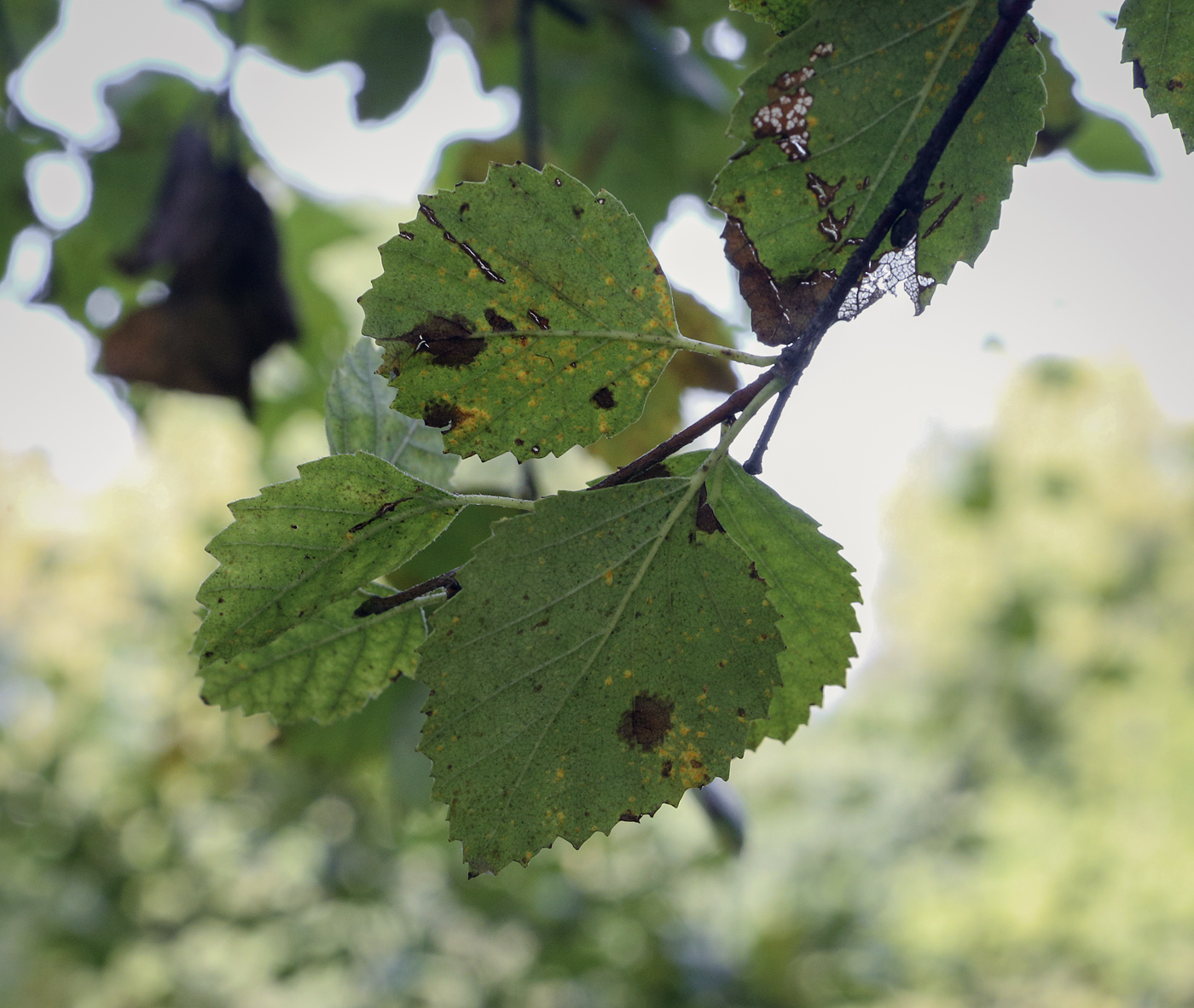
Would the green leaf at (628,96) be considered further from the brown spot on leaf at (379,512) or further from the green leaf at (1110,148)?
the brown spot on leaf at (379,512)

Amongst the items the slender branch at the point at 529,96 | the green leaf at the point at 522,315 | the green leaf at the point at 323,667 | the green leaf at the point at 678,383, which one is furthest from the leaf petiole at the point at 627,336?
the slender branch at the point at 529,96

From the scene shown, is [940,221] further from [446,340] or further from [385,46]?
[385,46]

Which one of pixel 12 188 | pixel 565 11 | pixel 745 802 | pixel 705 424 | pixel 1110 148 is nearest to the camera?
pixel 705 424

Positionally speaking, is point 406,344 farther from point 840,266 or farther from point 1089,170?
point 1089,170

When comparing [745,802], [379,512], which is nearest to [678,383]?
[379,512]

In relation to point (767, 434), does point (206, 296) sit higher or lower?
higher

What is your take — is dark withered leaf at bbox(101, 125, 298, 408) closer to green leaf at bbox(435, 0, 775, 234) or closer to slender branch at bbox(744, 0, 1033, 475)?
green leaf at bbox(435, 0, 775, 234)
